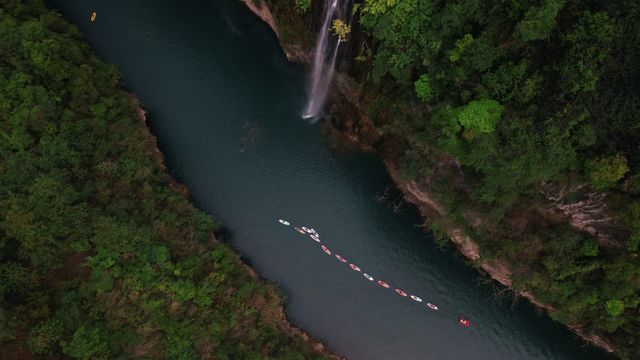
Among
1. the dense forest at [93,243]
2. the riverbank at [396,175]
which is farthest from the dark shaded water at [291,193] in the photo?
the dense forest at [93,243]

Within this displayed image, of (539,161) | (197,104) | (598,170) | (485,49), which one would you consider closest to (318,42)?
(197,104)

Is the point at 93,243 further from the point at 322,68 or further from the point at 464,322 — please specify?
the point at 464,322

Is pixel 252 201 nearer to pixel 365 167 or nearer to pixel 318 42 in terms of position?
pixel 365 167

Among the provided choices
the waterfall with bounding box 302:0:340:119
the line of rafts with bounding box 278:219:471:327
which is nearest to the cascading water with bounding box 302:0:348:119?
the waterfall with bounding box 302:0:340:119

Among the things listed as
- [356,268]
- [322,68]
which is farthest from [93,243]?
[322,68]

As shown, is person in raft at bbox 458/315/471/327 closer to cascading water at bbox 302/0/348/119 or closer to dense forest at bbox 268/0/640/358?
dense forest at bbox 268/0/640/358

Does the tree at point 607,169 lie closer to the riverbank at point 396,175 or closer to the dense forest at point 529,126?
the dense forest at point 529,126
